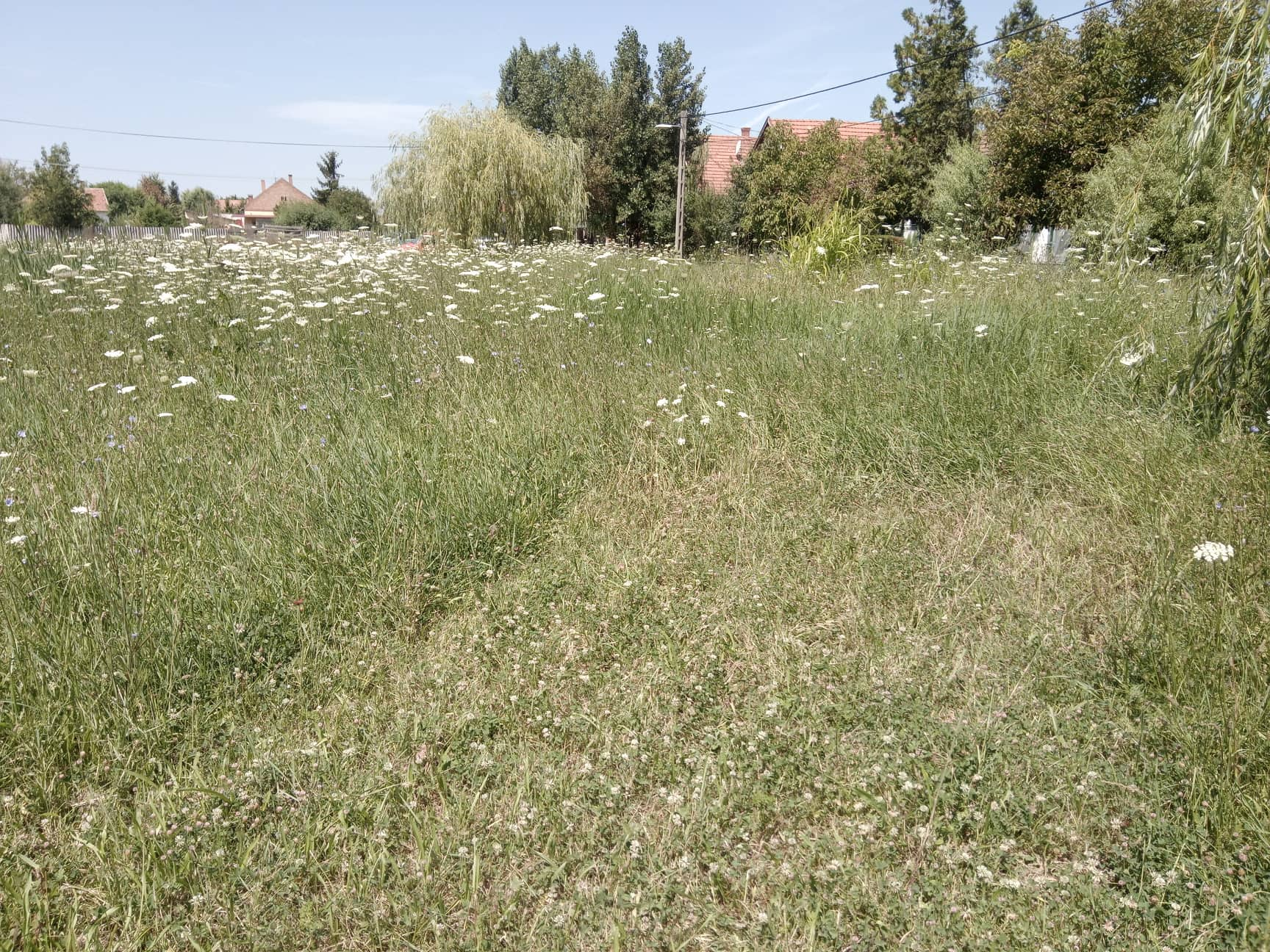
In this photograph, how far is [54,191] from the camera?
3862 cm

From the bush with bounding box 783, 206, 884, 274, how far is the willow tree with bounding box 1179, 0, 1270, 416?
5.35 meters

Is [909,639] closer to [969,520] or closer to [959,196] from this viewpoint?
[969,520]

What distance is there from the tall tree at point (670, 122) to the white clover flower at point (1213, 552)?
3263 centimetres

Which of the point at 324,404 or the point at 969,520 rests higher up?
the point at 324,404

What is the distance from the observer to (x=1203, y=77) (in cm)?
382

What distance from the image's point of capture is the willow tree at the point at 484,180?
1808 centimetres

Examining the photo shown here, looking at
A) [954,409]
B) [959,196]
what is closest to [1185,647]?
[954,409]

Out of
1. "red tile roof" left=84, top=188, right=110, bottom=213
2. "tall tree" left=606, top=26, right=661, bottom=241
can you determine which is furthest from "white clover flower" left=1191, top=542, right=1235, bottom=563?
"red tile roof" left=84, top=188, right=110, bottom=213

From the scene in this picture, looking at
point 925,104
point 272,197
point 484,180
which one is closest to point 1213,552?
point 484,180

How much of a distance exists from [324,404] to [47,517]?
160 centimetres

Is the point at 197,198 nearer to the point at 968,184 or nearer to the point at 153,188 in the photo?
the point at 153,188

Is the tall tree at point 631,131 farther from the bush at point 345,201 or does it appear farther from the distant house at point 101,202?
the distant house at point 101,202

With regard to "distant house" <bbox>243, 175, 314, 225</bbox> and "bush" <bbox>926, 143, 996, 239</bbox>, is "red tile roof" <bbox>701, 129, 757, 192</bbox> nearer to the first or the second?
"bush" <bbox>926, 143, 996, 239</bbox>

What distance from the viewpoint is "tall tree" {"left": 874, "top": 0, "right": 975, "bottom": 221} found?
26.1 m
